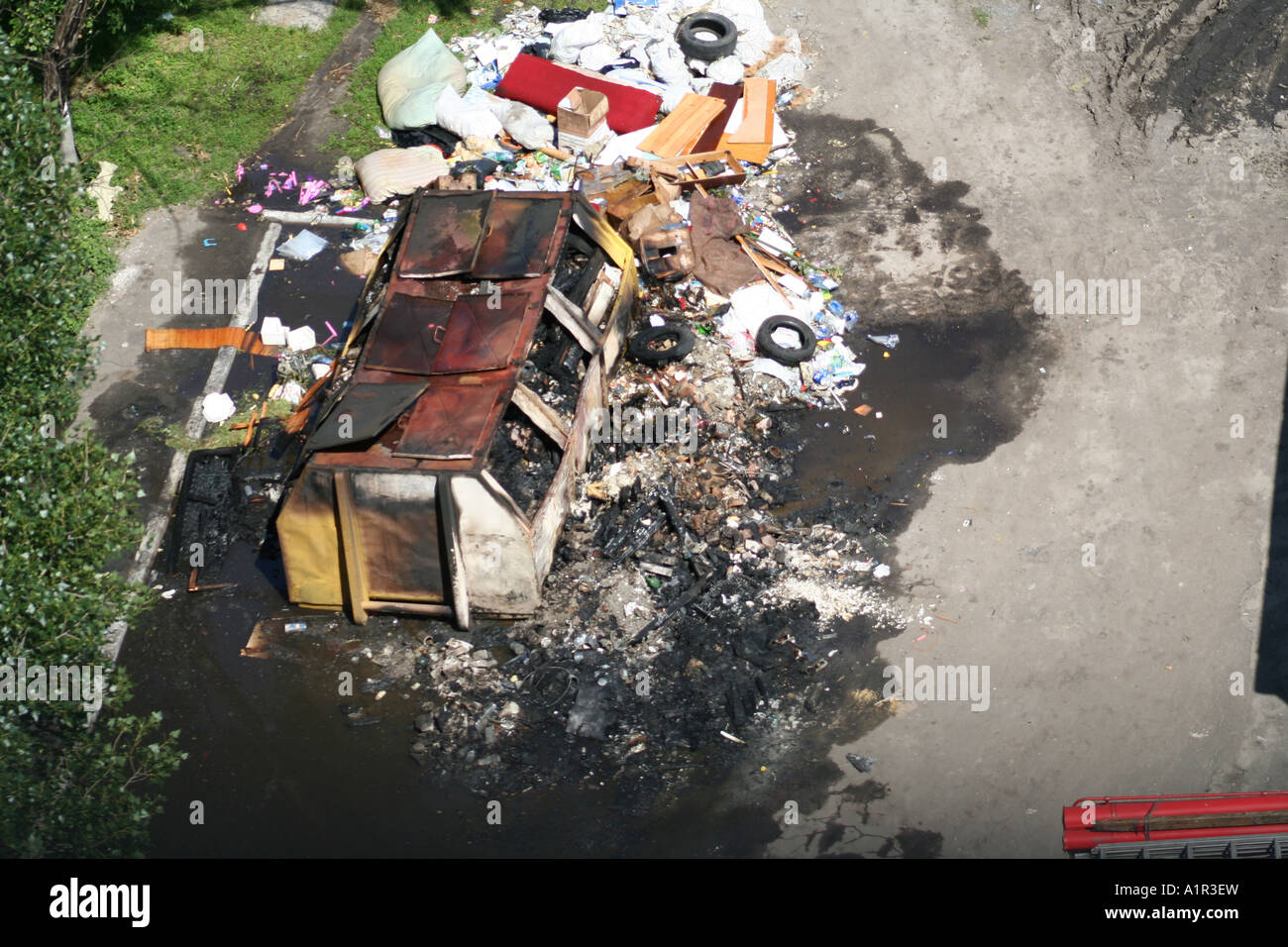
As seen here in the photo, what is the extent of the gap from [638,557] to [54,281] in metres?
5.17

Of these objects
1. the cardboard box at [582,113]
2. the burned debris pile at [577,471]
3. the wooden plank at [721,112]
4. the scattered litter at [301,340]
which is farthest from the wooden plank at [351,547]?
the wooden plank at [721,112]

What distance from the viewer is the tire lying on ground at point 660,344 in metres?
11.4

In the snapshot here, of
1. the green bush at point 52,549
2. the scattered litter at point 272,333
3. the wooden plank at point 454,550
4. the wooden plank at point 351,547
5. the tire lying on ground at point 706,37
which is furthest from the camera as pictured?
the tire lying on ground at point 706,37

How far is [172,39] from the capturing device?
617 inches

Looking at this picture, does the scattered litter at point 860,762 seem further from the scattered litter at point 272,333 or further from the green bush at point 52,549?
the scattered litter at point 272,333

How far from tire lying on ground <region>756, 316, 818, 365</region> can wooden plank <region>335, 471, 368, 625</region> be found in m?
4.62

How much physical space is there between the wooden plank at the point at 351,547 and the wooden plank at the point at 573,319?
2.42 meters

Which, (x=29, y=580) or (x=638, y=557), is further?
(x=638, y=557)

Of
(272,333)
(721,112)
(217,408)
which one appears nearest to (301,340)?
(272,333)

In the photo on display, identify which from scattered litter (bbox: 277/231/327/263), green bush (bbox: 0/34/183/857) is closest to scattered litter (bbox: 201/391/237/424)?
green bush (bbox: 0/34/183/857)

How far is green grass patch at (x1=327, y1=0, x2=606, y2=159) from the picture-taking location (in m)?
14.4
